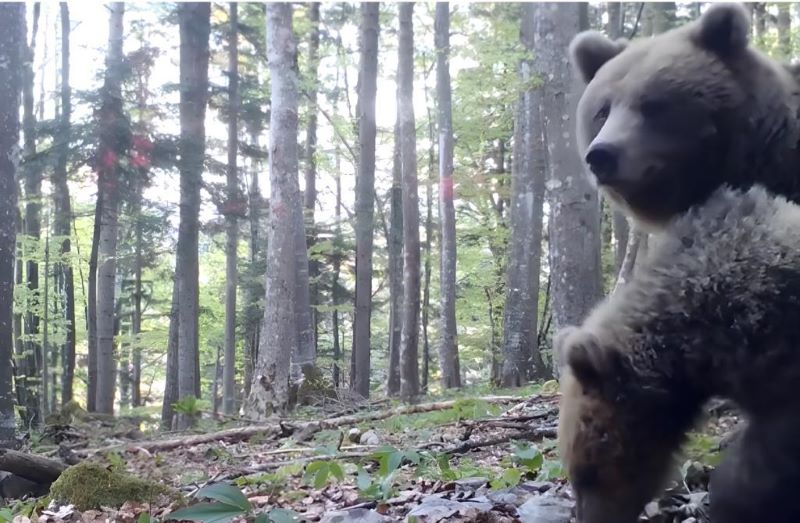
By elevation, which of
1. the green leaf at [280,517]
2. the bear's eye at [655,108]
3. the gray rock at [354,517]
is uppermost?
the bear's eye at [655,108]

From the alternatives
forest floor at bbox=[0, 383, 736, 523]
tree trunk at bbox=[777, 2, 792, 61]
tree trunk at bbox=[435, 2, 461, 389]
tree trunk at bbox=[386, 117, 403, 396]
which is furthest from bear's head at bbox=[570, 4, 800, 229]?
tree trunk at bbox=[386, 117, 403, 396]

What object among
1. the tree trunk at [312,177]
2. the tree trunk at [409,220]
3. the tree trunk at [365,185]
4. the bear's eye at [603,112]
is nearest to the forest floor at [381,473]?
the bear's eye at [603,112]

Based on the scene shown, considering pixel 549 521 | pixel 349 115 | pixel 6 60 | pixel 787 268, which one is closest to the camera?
pixel 787 268

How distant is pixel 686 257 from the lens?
1994mm

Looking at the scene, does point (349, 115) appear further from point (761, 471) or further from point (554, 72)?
point (761, 471)

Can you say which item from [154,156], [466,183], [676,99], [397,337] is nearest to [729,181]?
[676,99]

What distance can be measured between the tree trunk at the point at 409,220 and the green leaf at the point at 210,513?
12334 mm

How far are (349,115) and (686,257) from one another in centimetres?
2648

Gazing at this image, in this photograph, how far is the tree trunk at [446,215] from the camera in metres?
17.8

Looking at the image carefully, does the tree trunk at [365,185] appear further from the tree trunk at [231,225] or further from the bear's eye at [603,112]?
the bear's eye at [603,112]

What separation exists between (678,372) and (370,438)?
5.57m

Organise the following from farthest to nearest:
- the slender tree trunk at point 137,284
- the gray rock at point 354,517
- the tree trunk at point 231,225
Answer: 1. the tree trunk at point 231,225
2. the slender tree trunk at point 137,284
3. the gray rock at point 354,517

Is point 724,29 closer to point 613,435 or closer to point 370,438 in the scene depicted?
point 613,435

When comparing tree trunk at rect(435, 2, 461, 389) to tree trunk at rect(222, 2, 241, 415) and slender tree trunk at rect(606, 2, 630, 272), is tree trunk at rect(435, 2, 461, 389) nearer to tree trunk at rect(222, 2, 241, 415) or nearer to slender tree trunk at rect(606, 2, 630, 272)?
slender tree trunk at rect(606, 2, 630, 272)
